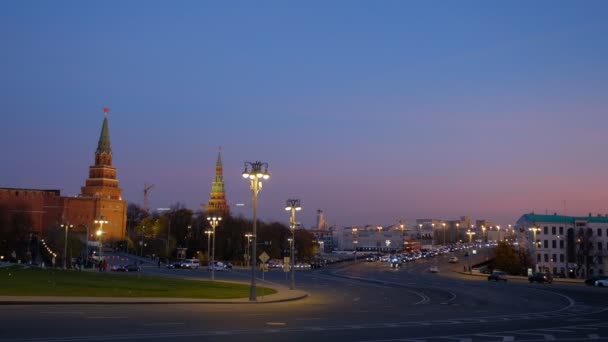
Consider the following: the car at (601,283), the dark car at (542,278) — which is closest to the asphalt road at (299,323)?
the car at (601,283)

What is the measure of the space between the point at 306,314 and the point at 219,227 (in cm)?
14382

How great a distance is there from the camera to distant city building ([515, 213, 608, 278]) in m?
138

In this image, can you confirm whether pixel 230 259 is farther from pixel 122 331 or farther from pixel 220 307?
pixel 122 331

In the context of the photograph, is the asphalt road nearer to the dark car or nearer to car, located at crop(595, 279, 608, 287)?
car, located at crop(595, 279, 608, 287)

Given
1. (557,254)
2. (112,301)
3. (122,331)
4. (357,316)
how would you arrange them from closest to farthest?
(122,331) < (357,316) < (112,301) < (557,254)

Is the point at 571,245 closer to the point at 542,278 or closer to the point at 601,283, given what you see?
the point at 542,278

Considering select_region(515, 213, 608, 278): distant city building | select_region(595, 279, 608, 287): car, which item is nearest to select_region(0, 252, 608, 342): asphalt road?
select_region(595, 279, 608, 287): car

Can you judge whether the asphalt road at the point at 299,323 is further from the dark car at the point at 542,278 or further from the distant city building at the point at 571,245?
the distant city building at the point at 571,245

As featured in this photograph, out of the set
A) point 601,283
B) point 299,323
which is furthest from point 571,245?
point 299,323

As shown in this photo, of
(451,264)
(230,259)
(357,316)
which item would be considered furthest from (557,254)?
(357,316)

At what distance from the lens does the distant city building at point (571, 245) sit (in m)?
138

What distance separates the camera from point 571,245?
14512 centimetres

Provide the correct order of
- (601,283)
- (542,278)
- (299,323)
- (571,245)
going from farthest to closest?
(571,245) → (542,278) → (601,283) → (299,323)

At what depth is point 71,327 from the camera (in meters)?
21.6
